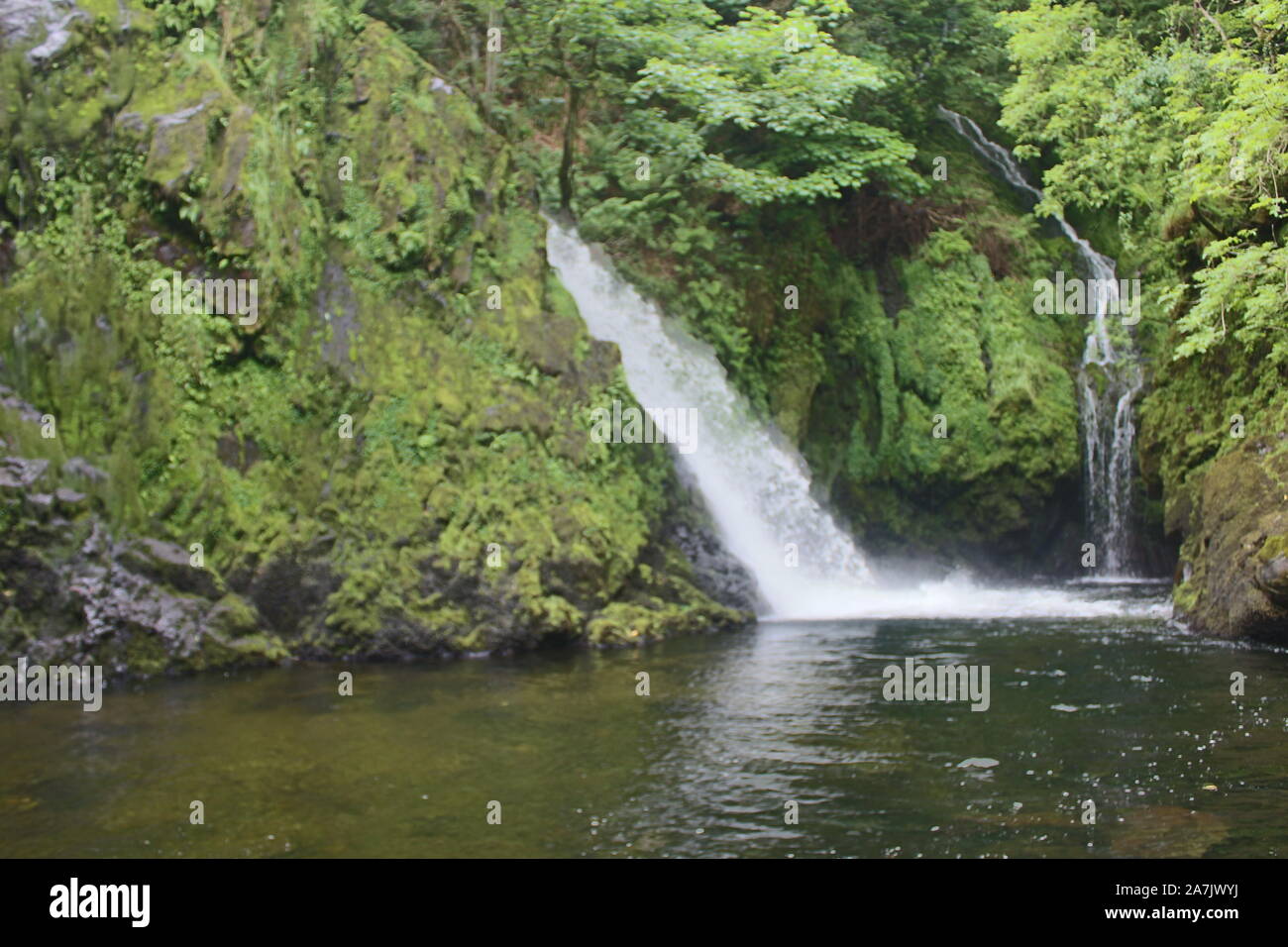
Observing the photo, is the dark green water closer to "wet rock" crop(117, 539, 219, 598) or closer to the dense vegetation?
"wet rock" crop(117, 539, 219, 598)

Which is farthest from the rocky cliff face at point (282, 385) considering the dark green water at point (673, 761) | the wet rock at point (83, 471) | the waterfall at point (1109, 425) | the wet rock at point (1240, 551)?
the waterfall at point (1109, 425)

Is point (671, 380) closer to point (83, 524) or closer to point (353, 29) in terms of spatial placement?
point (353, 29)

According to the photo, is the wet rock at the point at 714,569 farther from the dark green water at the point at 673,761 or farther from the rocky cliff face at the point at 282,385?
the dark green water at the point at 673,761

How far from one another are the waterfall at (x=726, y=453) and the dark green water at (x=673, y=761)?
373 cm

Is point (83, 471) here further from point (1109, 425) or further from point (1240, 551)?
point (1109, 425)

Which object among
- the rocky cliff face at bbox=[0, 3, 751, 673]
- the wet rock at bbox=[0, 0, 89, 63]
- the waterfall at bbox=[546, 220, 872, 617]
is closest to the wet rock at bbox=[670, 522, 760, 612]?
the rocky cliff face at bbox=[0, 3, 751, 673]

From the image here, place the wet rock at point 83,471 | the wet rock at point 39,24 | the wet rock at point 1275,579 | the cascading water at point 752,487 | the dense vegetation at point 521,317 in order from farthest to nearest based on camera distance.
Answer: the cascading water at point 752,487 → the wet rock at point 39,24 → the dense vegetation at point 521,317 → the wet rock at point 83,471 → the wet rock at point 1275,579

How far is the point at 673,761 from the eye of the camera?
23.4 feet

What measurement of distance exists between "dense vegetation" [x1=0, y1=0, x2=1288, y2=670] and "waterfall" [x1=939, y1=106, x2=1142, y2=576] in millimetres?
316

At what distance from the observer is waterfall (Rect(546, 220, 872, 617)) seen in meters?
14.2

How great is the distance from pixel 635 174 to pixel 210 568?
9336 millimetres

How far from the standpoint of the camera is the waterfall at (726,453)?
14164 mm

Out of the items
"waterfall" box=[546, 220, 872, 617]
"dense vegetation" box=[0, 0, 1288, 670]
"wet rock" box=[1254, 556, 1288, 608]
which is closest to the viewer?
"wet rock" box=[1254, 556, 1288, 608]

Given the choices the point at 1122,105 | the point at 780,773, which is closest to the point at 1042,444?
the point at 1122,105
